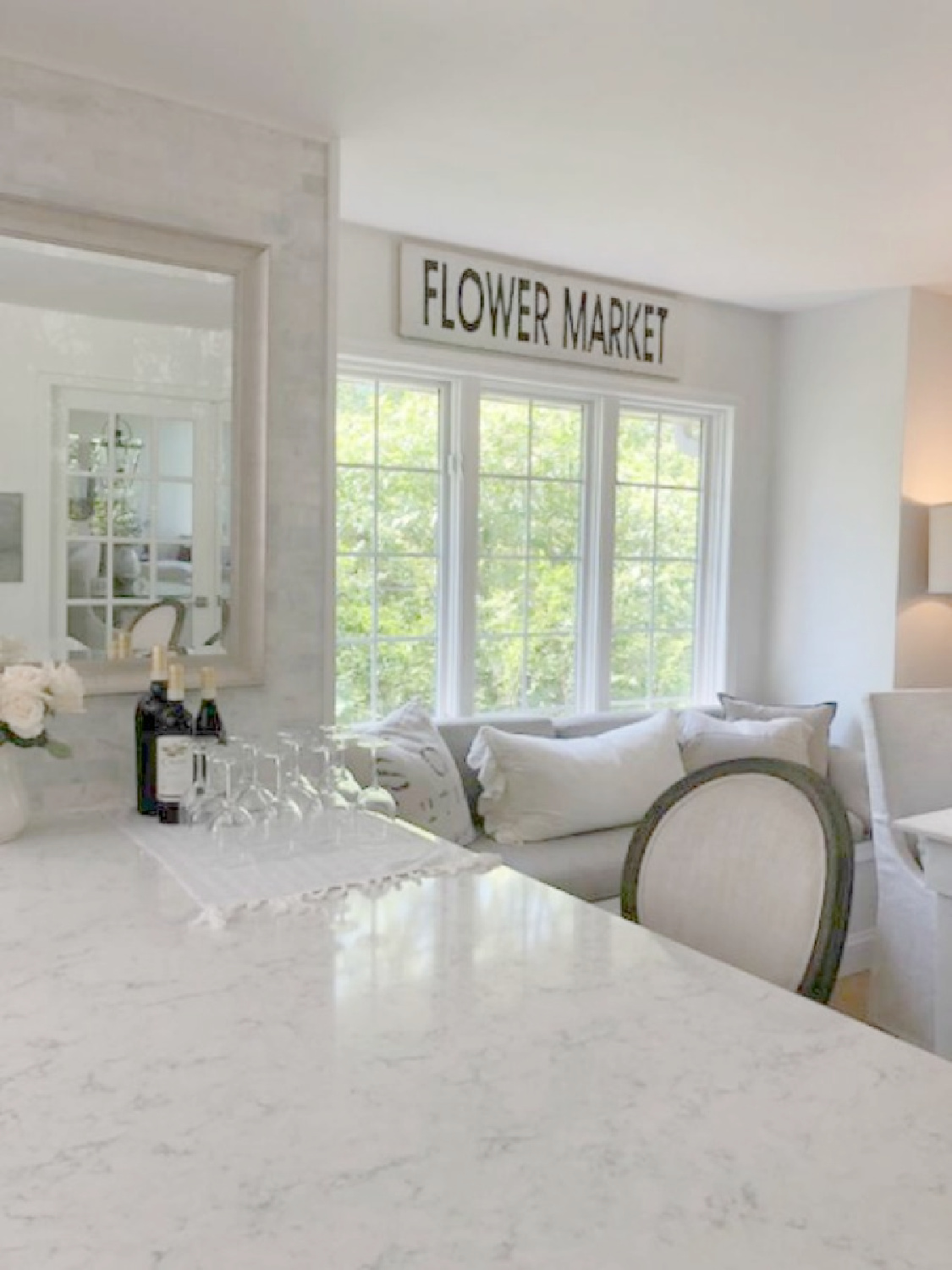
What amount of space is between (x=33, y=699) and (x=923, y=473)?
333cm

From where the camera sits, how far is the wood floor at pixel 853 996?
10.5 feet

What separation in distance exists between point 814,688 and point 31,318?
325cm

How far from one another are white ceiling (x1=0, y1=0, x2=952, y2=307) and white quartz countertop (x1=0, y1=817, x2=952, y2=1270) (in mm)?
1651

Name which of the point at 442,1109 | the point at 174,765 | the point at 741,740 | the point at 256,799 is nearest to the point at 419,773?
the point at 174,765

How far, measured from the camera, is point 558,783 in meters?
3.26

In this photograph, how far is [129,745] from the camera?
2275 millimetres

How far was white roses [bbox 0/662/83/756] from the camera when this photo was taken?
1.87 meters

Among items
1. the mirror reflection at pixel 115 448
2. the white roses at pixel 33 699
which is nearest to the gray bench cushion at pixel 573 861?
the mirror reflection at pixel 115 448

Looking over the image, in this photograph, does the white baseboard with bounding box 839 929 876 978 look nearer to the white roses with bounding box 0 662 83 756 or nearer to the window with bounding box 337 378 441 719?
the window with bounding box 337 378 441 719

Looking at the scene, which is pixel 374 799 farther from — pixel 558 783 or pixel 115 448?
pixel 558 783

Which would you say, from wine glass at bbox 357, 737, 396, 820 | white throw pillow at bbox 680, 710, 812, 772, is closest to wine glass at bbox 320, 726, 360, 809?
wine glass at bbox 357, 737, 396, 820

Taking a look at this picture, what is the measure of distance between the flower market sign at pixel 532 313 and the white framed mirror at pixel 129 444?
1.12 metres

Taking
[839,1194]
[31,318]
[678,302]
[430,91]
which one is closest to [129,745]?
[31,318]

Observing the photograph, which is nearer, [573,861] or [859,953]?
[573,861]
